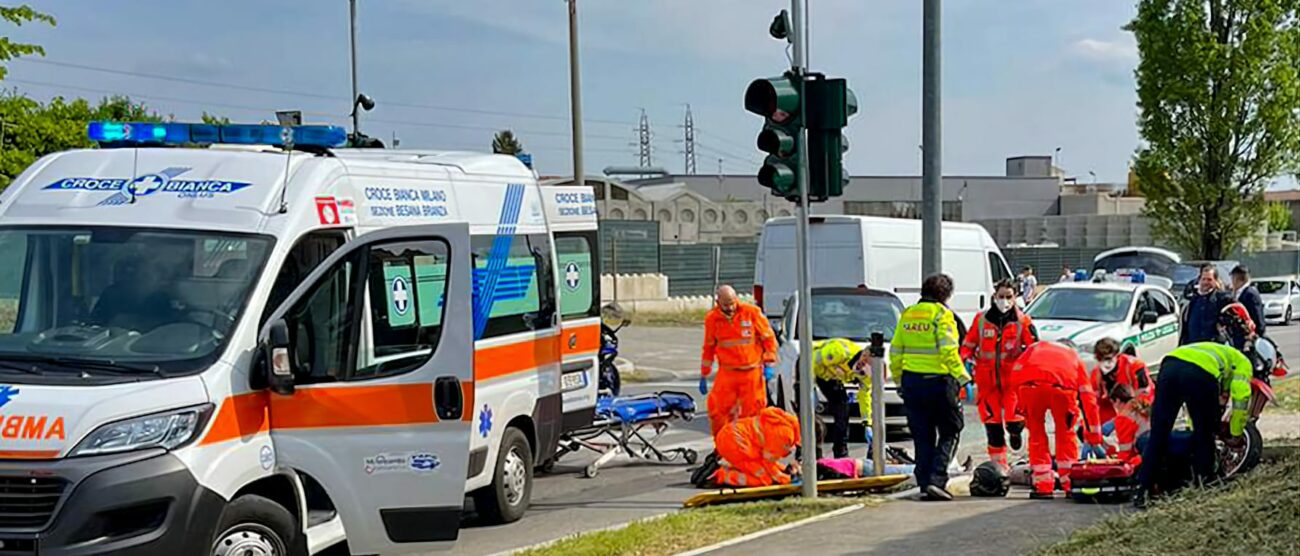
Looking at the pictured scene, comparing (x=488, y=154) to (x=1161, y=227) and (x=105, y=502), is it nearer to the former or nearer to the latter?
(x=105, y=502)

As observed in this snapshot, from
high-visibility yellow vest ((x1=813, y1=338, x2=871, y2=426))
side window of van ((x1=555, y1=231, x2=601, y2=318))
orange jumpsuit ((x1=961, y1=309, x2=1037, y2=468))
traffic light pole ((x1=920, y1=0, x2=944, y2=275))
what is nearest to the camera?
orange jumpsuit ((x1=961, y1=309, x2=1037, y2=468))

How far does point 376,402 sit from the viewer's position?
7.11 metres

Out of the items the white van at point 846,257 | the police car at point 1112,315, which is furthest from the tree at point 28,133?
the police car at point 1112,315

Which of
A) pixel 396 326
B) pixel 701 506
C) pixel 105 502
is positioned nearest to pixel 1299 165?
pixel 701 506

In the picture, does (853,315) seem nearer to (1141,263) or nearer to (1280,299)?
(1141,263)

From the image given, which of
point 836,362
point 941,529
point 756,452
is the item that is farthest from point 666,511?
point 836,362

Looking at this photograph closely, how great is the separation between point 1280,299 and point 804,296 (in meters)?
32.3

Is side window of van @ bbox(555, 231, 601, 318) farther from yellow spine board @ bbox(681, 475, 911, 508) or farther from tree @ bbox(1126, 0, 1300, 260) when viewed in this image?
tree @ bbox(1126, 0, 1300, 260)

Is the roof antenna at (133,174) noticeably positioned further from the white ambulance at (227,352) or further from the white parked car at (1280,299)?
the white parked car at (1280,299)

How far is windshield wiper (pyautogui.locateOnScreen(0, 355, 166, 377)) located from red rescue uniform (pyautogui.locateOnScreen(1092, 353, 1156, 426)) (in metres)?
7.57

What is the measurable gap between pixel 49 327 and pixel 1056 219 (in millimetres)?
60678

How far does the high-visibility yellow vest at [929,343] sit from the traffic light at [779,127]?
4.72ft

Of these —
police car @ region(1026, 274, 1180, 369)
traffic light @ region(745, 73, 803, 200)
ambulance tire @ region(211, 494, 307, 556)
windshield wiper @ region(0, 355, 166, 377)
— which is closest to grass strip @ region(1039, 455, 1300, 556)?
traffic light @ region(745, 73, 803, 200)

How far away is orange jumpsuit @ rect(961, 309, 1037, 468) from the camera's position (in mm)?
10406
